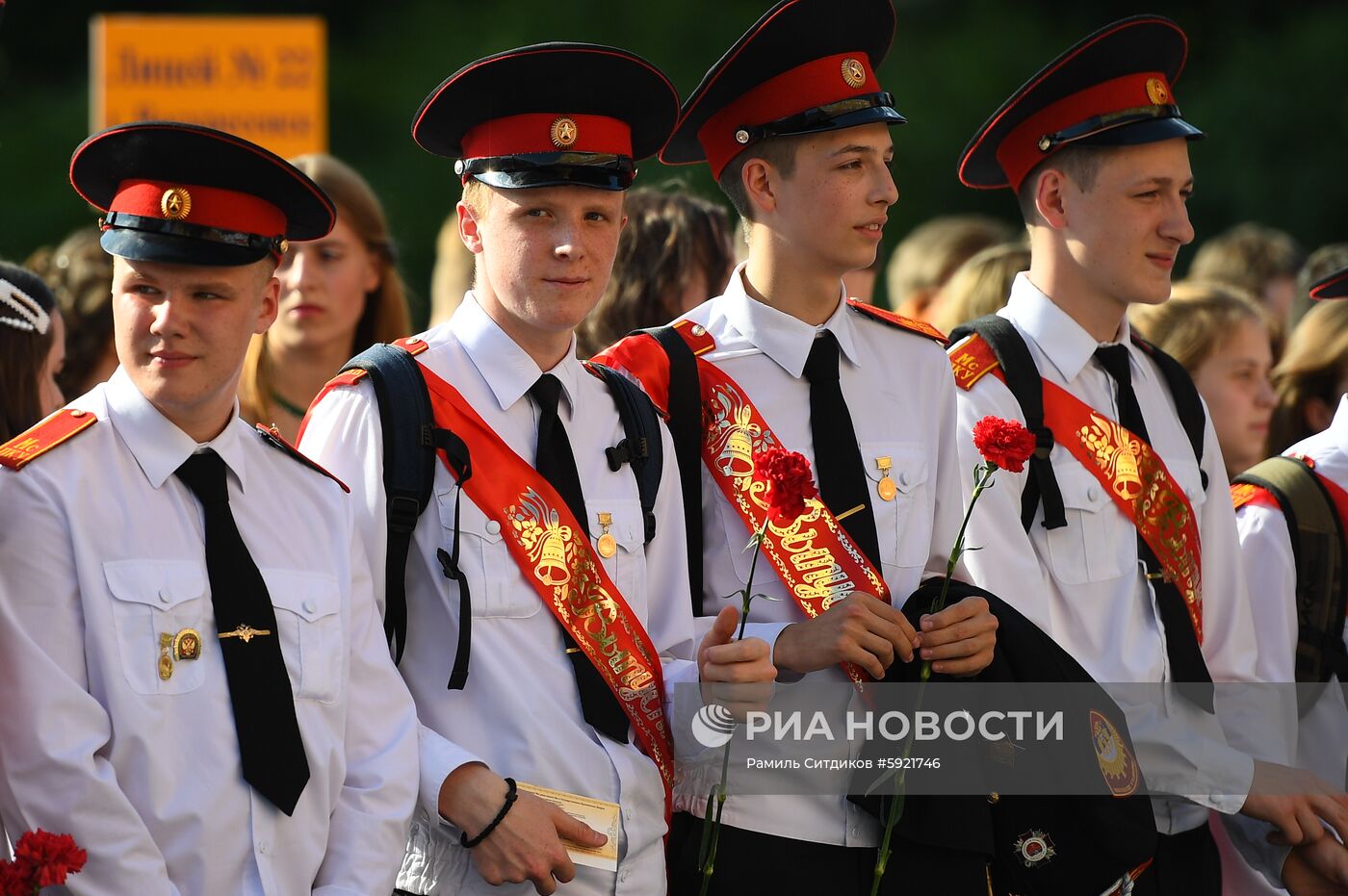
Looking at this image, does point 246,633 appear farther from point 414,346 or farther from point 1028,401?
point 1028,401

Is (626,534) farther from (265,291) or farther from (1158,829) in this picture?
(1158,829)

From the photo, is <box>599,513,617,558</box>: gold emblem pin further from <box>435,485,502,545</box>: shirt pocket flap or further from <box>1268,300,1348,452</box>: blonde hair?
<box>1268,300,1348,452</box>: blonde hair

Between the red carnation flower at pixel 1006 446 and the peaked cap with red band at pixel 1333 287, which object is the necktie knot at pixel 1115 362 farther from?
the red carnation flower at pixel 1006 446

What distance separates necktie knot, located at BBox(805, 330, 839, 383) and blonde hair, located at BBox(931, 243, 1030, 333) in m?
1.93

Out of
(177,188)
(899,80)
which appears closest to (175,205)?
(177,188)

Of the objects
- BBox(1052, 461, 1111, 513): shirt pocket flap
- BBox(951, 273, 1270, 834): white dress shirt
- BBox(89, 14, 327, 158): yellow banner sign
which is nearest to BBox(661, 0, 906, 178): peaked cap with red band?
BBox(951, 273, 1270, 834): white dress shirt

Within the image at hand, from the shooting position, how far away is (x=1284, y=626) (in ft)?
15.1

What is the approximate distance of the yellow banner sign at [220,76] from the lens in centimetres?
832

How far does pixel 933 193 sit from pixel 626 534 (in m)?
13.3

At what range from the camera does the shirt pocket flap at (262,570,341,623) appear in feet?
10.7

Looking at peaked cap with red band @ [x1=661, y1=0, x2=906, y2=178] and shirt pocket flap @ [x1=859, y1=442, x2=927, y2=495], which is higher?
peaked cap with red band @ [x1=661, y1=0, x2=906, y2=178]

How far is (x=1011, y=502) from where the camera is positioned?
4.14 metres

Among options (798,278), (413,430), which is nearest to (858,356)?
(798,278)

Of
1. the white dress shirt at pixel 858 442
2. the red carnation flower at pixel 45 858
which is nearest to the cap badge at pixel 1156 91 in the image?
the white dress shirt at pixel 858 442
